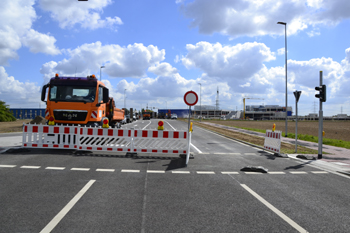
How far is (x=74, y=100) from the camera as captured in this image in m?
12.3

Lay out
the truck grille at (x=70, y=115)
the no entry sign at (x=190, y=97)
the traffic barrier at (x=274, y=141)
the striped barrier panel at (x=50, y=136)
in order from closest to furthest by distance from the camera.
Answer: the no entry sign at (x=190, y=97) < the striped barrier panel at (x=50, y=136) < the truck grille at (x=70, y=115) < the traffic barrier at (x=274, y=141)

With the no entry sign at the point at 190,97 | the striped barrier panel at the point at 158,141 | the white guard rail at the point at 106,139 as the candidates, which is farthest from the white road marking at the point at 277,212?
the white guard rail at the point at 106,139

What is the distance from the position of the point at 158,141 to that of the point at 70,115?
4366mm

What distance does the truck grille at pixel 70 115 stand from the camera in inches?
477

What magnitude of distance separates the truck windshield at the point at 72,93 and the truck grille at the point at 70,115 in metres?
0.60

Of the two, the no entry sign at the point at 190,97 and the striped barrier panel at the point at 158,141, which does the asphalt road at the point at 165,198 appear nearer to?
the striped barrier panel at the point at 158,141

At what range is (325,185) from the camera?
22.3 ft

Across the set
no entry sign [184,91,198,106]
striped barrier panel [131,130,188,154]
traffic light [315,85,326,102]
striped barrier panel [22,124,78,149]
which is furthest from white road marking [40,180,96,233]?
traffic light [315,85,326,102]

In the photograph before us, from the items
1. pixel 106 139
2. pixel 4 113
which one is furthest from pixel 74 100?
pixel 4 113

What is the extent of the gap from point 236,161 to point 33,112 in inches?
3272

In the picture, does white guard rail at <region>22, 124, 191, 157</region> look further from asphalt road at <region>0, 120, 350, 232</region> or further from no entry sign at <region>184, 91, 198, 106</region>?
asphalt road at <region>0, 120, 350, 232</region>

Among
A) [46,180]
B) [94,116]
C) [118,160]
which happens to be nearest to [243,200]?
[46,180]

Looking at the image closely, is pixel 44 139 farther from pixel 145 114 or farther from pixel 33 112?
pixel 33 112

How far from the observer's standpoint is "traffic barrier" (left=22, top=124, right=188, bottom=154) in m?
10.9
